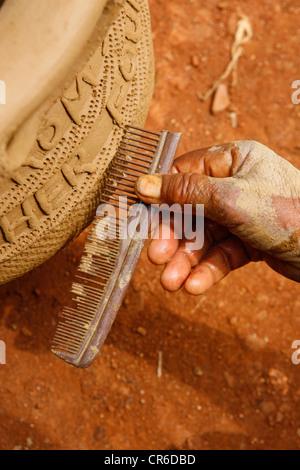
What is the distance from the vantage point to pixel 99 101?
1.26 metres

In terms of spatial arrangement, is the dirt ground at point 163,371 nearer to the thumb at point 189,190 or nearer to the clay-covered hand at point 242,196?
the clay-covered hand at point 242,196

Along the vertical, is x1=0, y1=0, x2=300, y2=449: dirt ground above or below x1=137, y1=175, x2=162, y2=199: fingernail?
below

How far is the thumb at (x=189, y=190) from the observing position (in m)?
1.41

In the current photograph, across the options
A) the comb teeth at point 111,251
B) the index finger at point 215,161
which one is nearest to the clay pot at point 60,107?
the comb teeth at point 111,251

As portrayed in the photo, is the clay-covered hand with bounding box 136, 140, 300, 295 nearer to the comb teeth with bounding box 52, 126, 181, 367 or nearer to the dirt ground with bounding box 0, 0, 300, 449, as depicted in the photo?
the comb teeth with bounding box 52, 126, 181, 367

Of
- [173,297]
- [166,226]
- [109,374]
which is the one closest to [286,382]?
[173,297]

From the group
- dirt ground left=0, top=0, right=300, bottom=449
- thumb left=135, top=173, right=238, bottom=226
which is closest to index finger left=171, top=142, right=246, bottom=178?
thumb left=135, top=173, right=238, bottom=226

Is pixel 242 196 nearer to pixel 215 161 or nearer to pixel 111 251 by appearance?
pixel 215 161

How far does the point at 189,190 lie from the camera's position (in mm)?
1429

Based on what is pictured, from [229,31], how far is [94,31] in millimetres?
2158

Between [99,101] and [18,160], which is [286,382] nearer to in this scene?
[99,101]

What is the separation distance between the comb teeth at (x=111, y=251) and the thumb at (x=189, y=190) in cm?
7

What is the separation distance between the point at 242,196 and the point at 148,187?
0.30 m

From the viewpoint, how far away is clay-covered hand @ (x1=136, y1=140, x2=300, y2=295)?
1.41m
